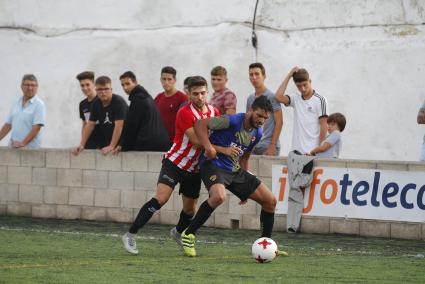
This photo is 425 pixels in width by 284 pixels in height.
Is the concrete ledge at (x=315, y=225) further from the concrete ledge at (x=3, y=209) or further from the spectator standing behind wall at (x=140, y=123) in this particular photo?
the concrete ledge at (x=3, y=209)

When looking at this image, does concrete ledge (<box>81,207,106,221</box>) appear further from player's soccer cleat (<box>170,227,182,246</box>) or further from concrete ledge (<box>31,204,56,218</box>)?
player's soccer cleat (<box>170,227,182,246</box>)

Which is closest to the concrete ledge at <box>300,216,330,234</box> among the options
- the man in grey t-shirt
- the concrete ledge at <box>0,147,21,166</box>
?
the man in grey t-shirt

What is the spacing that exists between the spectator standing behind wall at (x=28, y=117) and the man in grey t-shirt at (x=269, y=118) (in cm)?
312

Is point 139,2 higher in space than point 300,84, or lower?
higher

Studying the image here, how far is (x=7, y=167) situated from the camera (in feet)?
50.9

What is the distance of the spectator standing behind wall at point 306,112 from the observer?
1346 cm

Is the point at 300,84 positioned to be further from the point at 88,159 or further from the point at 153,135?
the point at 88,159

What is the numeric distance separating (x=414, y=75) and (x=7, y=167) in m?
5.82

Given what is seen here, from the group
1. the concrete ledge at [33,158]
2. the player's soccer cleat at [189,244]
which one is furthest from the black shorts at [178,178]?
the concrete ledge at [33,158]

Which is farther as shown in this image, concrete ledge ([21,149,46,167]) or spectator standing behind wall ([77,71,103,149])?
concrete ledge ([21,149,46,167])

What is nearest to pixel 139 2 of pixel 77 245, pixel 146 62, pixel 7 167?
pixel 146 62

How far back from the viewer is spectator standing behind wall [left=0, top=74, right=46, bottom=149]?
15266mm

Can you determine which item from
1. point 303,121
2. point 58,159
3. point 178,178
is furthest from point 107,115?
point 178,178

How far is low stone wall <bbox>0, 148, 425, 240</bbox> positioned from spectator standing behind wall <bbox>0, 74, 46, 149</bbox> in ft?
0.56
